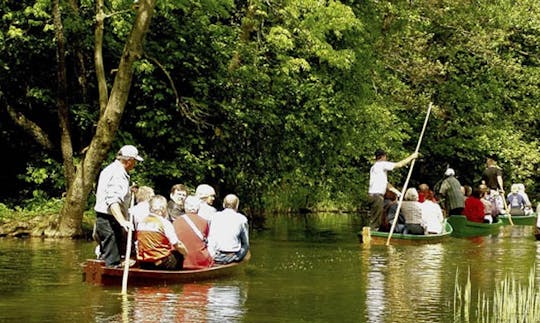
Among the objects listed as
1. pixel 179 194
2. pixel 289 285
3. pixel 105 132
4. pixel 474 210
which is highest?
pixel 105 132

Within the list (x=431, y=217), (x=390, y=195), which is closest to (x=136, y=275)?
(x=431, y=217)

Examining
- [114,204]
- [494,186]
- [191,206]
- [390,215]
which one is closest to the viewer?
[114,204]

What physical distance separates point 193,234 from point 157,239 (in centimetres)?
79

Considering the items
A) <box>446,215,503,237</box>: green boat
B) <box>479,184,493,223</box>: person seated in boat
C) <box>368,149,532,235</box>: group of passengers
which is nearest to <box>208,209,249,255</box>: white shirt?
<box>368,149,532,235</box>: group of passengers

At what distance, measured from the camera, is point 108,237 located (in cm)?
1350

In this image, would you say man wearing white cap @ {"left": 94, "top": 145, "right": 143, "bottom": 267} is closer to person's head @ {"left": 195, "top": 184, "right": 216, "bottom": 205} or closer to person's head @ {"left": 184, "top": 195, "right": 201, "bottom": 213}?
Answer: person's head @ {"left": 184, "top": 195, "right": 201, "bottom": 213}

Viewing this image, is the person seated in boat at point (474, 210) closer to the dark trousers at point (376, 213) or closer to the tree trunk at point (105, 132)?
the dark trousers at point (376, 213)

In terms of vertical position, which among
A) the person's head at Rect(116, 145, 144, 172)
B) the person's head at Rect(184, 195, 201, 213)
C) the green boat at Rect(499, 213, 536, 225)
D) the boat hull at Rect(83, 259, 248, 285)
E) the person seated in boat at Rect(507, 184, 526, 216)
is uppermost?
the person seated in boat at Rect(507, 184, 526, 216)

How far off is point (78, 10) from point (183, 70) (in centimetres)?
304

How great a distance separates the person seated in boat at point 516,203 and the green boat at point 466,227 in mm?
6164

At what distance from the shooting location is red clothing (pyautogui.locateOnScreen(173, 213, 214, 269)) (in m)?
13.9

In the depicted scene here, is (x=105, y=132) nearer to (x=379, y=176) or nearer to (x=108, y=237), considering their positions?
(x=379, y=176)

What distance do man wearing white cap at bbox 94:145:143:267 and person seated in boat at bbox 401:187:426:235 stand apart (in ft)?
28.9

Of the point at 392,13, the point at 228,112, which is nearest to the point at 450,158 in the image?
the point at 392,13
